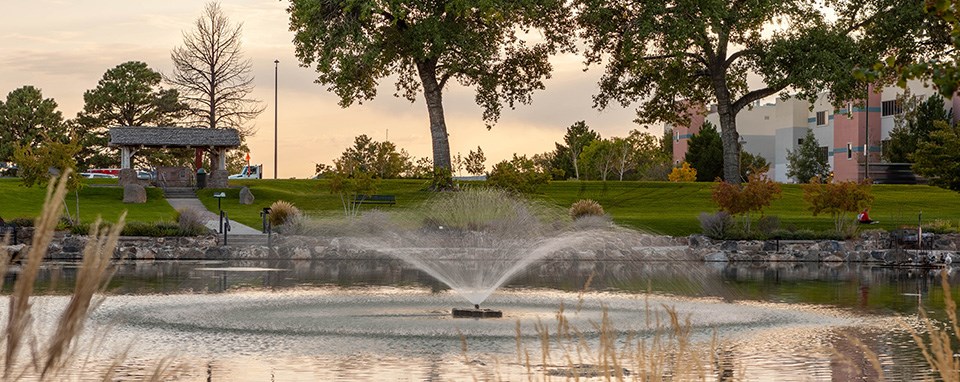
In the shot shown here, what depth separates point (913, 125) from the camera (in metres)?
A: 85.6

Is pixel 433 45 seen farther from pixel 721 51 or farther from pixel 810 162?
pixel 810 162

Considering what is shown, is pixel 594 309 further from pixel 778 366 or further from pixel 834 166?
pixel 834 166

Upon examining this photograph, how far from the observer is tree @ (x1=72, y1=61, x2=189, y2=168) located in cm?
8838

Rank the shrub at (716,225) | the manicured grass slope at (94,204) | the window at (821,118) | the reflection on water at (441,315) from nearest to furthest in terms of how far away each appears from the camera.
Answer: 1. the reflection on water at (441,315)
2. the shrub at (716,225)
3. the manicured grass slope at (94,204)
4. the window at (821,118)

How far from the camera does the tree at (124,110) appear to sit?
88375 mm

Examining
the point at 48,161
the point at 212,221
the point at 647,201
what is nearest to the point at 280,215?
the point at 212,221

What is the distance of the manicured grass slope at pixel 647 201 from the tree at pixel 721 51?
3929 millimetres

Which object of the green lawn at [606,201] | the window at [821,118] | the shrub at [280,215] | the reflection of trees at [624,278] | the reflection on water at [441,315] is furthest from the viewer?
the window at [821,118]

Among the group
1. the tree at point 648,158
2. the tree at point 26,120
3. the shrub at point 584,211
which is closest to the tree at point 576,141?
the tree at point 648,158

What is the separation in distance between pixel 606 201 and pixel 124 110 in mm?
44824

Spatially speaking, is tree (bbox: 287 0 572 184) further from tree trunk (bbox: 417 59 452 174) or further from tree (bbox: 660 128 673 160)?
tree (bbox: 660 128 673 160)

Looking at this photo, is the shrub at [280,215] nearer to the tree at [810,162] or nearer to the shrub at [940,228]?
the shrub at [940,228]

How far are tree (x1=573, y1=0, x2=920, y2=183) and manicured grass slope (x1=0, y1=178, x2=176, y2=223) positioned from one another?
19827 millimetres

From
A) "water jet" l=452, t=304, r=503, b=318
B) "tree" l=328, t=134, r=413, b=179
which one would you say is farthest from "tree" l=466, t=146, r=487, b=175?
"water jet" l=452, t=304, r=503, b=318
